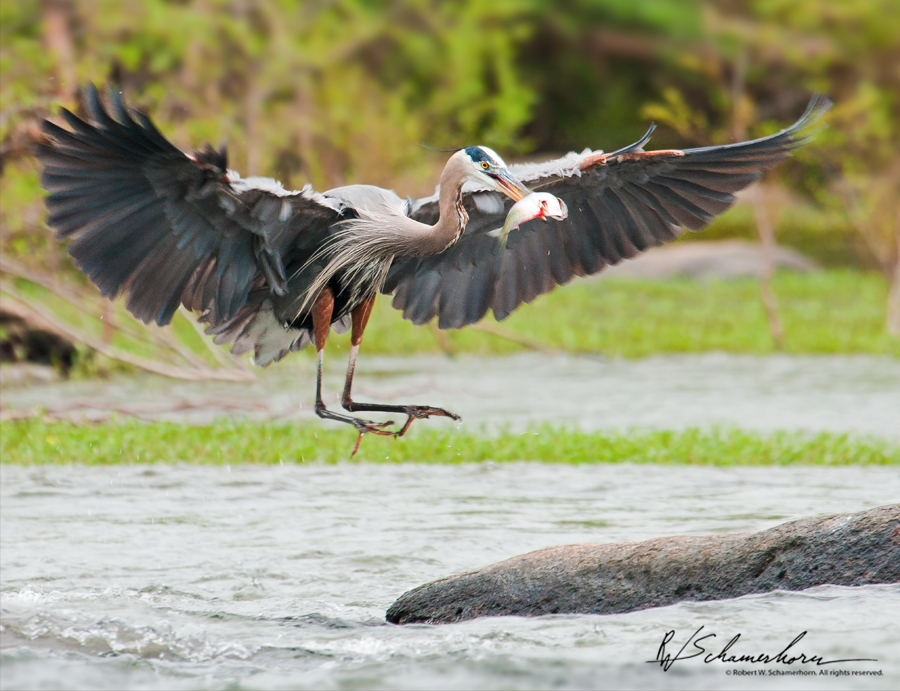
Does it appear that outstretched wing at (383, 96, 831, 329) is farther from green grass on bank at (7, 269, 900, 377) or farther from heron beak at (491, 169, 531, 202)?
green grass on bank at (7, 269, 900, 377)

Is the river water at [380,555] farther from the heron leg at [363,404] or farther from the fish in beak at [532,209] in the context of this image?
the fish in beak at [532,209]

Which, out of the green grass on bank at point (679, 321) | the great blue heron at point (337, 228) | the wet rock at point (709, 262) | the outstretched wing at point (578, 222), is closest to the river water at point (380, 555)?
the great blue heron at point (337, 228)

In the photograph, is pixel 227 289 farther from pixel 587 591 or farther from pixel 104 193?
pixel 587 591

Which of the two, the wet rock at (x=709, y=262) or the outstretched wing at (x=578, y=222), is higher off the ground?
the wet rock at (x=709, y=262)

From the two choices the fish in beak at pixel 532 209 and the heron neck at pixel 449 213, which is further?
the heron neck at pixel 449 213

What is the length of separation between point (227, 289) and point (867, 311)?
11.4 m

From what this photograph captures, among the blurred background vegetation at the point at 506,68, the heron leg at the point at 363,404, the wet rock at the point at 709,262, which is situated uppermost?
the blurred background vegetation at the point at 506,68

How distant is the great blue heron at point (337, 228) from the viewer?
14.4ft

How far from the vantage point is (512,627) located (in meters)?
4.44

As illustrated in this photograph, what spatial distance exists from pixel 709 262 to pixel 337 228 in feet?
49.0

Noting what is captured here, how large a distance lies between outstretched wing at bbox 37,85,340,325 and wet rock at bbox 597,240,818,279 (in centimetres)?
1448

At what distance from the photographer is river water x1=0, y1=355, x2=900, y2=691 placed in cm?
414

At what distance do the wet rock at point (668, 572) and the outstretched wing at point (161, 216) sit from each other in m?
1.35

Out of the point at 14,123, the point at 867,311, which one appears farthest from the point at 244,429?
the point at 867,311
